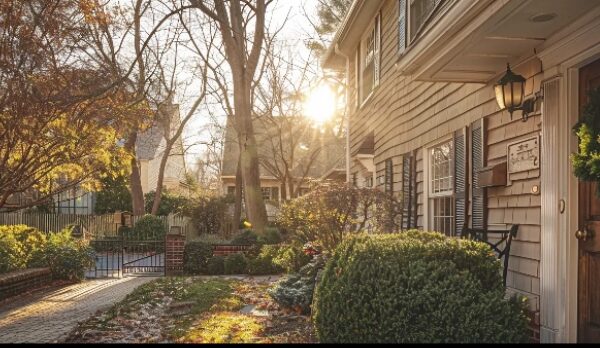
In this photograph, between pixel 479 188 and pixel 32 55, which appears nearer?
pixel 479 188

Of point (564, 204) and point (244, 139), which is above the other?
point (244, 139)

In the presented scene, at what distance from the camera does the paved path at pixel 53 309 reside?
6.83 m

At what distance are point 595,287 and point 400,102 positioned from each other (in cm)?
596

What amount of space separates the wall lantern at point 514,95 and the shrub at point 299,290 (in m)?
3.50

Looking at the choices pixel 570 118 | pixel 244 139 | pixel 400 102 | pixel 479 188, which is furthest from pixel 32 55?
pixel 244 139

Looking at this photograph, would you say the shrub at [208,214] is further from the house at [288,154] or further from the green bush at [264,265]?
the green bush at [264,265]

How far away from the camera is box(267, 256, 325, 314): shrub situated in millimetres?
7676

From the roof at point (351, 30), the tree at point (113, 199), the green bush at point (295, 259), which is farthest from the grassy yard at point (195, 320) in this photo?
the tree at point (113, 199)

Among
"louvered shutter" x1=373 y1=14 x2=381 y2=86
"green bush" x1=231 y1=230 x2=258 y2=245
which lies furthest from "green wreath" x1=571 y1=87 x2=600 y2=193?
"green bush" x1=231 y1=230 x2=258 y2=245

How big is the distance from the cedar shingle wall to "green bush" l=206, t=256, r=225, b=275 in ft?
14.8

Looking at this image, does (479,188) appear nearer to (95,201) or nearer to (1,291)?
(1,291)

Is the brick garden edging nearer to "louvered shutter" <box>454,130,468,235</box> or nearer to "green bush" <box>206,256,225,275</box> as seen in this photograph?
"green bush" <box>206,256,225,275</box>

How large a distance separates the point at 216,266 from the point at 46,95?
277 inches

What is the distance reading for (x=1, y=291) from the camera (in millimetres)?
9609
